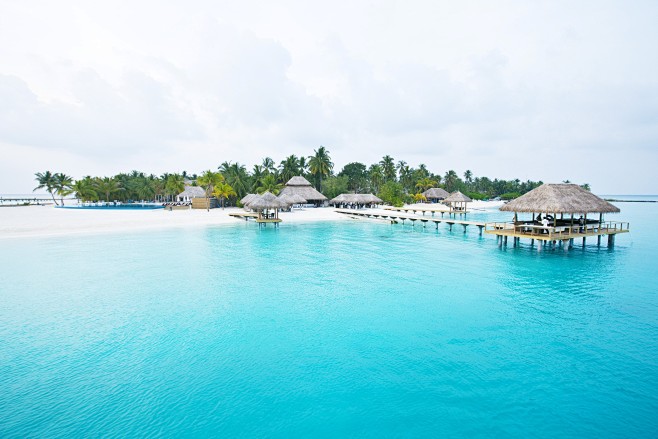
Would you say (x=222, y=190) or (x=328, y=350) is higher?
(x=222, y=190)

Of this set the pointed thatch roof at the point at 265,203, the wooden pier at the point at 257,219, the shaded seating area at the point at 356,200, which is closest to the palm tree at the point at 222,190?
the wooden pier at the point at 257,219

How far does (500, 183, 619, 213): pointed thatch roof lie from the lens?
2093cm

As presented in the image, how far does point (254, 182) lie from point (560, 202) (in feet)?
146

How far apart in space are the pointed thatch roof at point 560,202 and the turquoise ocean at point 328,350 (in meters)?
3.97

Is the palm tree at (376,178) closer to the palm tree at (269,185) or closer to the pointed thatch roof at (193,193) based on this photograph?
the palm tree at (269,185)

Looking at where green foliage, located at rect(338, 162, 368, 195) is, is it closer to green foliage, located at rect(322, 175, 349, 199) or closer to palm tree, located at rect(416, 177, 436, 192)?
palm tree, located at rect(416, 177, 436, 192)

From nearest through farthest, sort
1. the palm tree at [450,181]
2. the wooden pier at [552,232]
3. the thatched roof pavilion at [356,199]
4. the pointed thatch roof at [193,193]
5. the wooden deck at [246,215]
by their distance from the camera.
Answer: the wooden pier at [552,232] → the wooden deck at [246,215] → the thatched roof pavilion at [356,199] → the pointed thatch roof at [193,193] → the palm tree at [450,181]

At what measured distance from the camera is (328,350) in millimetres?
8969

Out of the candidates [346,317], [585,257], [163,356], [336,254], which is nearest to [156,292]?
[163,356]

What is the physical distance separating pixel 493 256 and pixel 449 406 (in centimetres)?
1642

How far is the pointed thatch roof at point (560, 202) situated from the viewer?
20.9m

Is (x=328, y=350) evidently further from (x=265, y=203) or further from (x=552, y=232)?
(x=265, y=203)

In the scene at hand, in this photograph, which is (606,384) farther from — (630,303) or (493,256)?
(493,256)

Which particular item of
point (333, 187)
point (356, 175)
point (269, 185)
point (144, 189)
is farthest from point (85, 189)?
point (356, 175)
